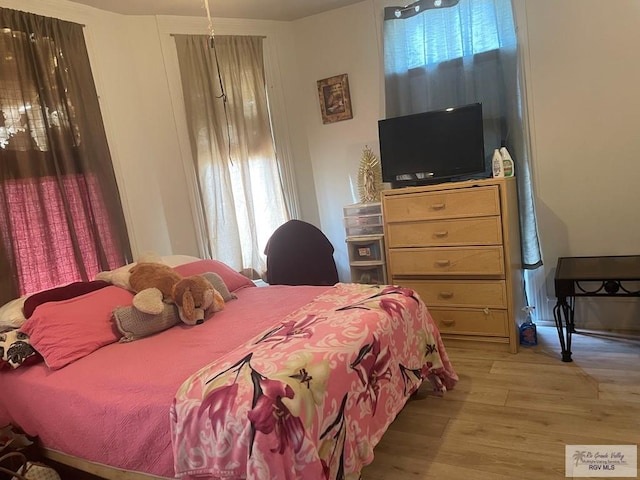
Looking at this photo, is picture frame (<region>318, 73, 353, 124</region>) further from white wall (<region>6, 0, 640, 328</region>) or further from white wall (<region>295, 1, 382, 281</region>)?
white wall (<region>6, 0, 640, 328</region>)

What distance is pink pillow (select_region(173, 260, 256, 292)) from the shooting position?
2.74 metres

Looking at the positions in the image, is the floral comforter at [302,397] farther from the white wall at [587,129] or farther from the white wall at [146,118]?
the white wall at [587,129]

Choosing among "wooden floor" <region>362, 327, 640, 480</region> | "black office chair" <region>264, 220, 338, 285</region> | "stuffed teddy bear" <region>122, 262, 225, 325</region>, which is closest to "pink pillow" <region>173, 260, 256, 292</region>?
"stuffed teddy bear" <region>122, 262, 225, 325</region>

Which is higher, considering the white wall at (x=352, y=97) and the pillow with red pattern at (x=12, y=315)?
the white wall at (x=352, y=97)

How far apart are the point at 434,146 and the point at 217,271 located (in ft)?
5.36

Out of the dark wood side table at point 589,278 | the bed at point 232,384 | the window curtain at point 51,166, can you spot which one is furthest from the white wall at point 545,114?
the bed at point 232,384

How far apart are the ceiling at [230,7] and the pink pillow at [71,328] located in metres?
1.86

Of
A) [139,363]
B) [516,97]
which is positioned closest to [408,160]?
[516,97]

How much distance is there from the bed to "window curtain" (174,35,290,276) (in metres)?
1.11

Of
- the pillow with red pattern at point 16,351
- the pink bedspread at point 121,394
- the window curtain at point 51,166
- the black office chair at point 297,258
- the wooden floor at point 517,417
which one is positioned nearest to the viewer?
the pink bedspread at point 121,394

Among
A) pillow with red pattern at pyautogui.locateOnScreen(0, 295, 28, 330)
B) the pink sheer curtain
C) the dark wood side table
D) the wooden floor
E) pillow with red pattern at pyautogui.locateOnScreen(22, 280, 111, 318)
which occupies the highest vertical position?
the pink sheer curtain

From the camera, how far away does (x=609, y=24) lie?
107 inches

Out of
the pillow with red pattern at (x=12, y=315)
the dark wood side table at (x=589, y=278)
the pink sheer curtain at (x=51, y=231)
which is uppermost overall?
the pink sheer curtain at (x=51, y=231)

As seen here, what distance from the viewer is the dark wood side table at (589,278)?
2.45 meters
